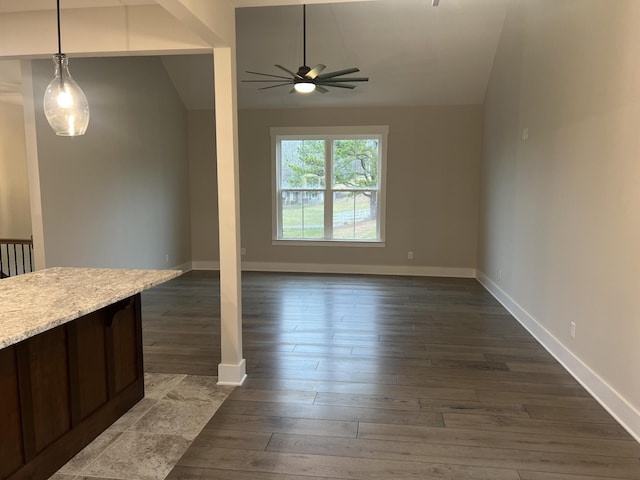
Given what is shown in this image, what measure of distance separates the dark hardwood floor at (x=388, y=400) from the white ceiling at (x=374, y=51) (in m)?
3.46

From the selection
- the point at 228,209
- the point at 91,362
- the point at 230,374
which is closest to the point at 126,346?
the point at 91,362

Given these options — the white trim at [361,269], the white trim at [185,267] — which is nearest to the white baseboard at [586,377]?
the white trim at [361,269]

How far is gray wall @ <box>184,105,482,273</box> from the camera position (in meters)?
7.11

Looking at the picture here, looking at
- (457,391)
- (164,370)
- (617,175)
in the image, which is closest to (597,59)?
(617,175)

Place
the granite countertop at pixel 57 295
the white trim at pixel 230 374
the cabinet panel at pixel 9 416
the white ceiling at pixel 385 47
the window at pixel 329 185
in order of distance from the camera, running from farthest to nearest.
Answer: the window at pixel 329 185
the white ceiling at pixel 385 47
the white trim at pixel 230 374
the cabinet panel at pixel 9 416
the granite countertop at pixel 57 295

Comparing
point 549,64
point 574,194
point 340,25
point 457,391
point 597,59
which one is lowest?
point 457,391

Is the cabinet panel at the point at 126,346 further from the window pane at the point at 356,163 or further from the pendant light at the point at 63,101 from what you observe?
the window pane at the point at 356,163

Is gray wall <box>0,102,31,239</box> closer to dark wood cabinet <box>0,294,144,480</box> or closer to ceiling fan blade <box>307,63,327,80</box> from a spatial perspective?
ceiling fan blade <box>307,63,327,80</box>

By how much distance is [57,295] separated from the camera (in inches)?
87.5

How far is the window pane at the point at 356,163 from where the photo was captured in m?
7.41

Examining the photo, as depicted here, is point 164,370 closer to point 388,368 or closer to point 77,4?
point 388,368

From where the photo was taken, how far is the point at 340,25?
573 centimetres

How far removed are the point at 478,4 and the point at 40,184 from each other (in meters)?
5.26

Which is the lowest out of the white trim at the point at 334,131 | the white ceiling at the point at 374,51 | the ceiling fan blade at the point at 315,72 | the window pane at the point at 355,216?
the window pane at the point at 355,216
